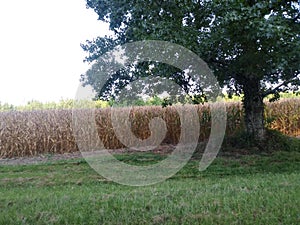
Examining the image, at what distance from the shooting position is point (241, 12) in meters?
6.38

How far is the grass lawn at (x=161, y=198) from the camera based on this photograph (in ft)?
13.0

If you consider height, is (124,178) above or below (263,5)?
below

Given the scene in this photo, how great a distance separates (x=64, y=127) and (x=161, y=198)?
864 centimetres

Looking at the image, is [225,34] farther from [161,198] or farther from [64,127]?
[64,127]

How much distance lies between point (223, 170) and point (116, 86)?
3836 millimetres

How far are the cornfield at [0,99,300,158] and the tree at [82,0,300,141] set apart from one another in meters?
4.04

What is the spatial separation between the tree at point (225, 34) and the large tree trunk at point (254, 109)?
0.03 meters

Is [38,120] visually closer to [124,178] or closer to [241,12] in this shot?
[124,178]

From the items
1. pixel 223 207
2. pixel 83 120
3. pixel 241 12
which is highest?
pixel 241 12

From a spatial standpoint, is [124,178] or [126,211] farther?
[124,178]

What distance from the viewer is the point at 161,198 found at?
188 inches

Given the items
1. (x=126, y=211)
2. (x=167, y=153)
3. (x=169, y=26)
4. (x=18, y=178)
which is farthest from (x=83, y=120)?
(x=126, y=211)

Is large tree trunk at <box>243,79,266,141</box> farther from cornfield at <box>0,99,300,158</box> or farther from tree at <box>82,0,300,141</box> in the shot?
cornfield at <box>0,99,300,158</box>

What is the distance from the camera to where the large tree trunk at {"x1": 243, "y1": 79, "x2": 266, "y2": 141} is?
9.66 meters
